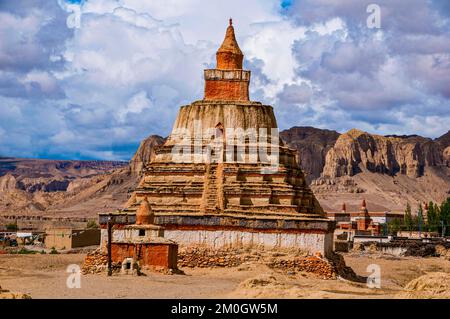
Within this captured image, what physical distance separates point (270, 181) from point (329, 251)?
17.3 feet

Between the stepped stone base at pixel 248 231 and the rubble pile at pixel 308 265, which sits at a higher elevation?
the stepped stone base at pixel 248 231

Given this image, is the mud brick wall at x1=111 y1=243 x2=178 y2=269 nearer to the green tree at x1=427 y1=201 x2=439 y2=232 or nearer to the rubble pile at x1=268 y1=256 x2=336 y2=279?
the rubble pile at x1=268 y1=256 x2=336 y2=279

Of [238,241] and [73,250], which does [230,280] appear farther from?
[73,250]

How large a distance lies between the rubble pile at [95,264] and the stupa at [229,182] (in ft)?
9.81

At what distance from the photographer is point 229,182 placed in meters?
50.8

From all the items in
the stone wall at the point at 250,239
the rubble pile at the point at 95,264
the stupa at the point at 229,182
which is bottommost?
the rubble pile at the point at 95,264

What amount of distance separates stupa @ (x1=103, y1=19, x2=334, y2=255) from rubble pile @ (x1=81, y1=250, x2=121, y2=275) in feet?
9.81

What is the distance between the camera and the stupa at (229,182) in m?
47.6

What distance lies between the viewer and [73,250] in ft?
253

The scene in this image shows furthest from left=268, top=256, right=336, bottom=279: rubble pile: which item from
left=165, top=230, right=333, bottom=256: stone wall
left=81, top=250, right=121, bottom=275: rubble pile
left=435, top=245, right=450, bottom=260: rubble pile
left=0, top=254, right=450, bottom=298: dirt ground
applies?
left=435, top=245, right=450, bottom=260: rubble pile

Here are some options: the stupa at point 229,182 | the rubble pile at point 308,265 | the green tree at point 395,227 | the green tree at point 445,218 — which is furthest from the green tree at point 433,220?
the rubble pile at point 308,265

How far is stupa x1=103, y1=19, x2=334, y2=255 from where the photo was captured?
156 feet

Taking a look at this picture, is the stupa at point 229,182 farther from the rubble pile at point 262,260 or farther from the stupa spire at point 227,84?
the rubble pile at point 262,260
